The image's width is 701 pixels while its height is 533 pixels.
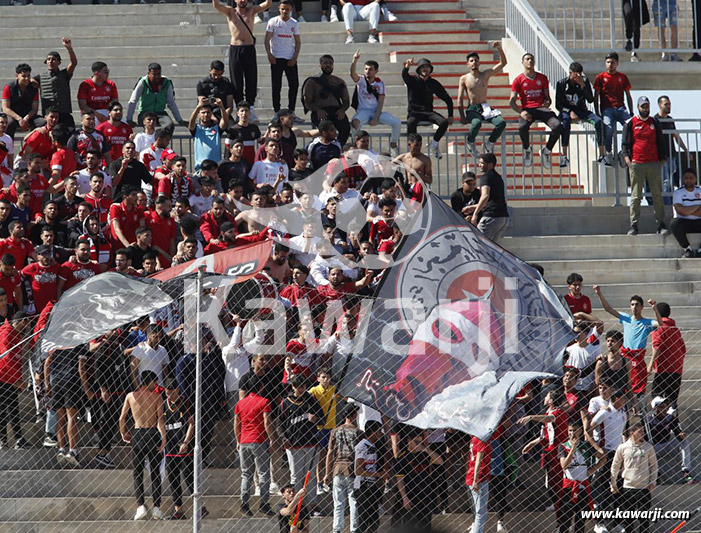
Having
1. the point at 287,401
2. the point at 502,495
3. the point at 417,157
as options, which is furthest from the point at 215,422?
Result: the point at 417,157

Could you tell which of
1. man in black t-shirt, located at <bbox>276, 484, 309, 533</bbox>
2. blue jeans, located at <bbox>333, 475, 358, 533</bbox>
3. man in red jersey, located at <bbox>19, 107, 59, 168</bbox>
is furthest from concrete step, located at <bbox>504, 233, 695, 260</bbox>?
man in black t-shirt, located at <bbox>276, 484, 309, 533</bbox>

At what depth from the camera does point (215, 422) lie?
13516 millimetres

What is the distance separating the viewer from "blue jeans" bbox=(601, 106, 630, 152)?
63.7 feet

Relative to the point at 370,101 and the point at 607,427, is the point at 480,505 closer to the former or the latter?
the point at 607,427

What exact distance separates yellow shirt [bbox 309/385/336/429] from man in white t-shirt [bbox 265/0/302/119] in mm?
7516

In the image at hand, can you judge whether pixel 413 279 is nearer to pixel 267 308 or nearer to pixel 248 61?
pixel 267 308

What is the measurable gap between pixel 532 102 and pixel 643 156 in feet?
5.87

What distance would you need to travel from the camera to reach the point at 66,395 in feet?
43.6

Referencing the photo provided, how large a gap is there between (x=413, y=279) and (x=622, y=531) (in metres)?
3.08

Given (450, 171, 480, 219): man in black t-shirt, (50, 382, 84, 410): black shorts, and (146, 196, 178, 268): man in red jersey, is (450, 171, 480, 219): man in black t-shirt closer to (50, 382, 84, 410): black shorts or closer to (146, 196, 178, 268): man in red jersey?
(146, 196, 178, 268): man in red jersey

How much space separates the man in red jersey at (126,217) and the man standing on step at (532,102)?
6.01m

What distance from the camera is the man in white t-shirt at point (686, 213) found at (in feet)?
60.1

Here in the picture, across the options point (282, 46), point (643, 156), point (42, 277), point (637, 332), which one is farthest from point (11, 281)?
point (643, 156)

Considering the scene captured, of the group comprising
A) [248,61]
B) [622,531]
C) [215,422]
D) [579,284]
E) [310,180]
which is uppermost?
[248,61]
